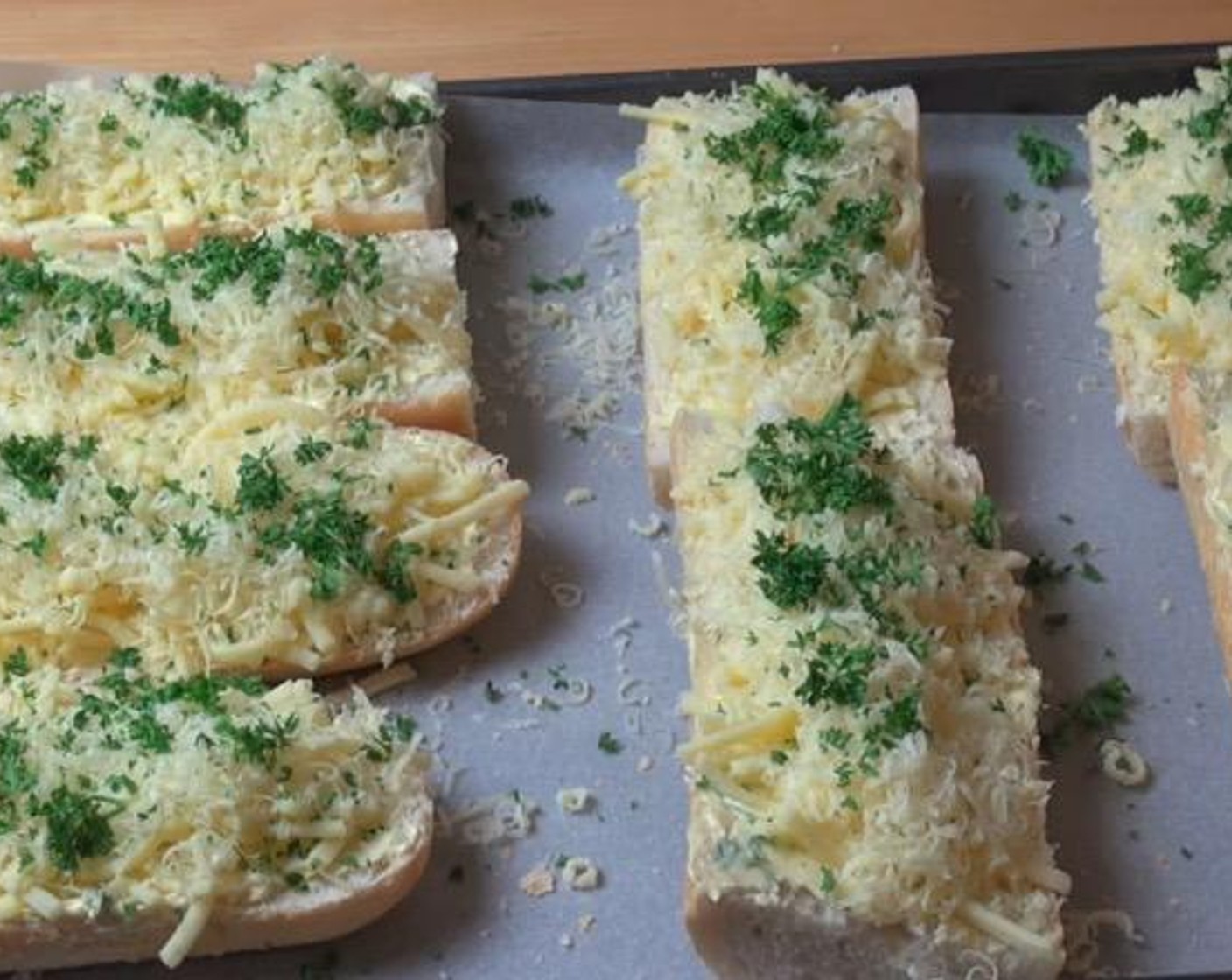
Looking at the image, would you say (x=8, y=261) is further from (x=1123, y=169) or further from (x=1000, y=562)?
(x=1123, y=169)

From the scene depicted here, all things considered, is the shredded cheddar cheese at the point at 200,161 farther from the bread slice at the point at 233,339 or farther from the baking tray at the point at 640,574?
the baking tray at the point at 640,574

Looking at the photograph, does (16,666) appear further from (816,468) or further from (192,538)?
(816,468)

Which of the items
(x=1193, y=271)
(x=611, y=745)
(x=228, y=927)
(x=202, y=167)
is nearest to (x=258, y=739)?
(x=228, y=927)

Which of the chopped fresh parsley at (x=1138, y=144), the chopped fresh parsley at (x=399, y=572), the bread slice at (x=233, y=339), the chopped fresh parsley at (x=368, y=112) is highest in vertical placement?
the chopped fresh parsley at (x=368, y=112)

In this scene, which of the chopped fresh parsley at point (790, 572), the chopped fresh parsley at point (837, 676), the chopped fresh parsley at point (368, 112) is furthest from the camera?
the chopped fresh parsley at point (368, 112)

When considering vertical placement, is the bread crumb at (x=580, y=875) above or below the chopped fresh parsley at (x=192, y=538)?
below

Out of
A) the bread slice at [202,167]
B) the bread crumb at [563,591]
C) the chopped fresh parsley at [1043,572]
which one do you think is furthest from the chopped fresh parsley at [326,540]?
the chopped fresh parsley at [1043,572]
